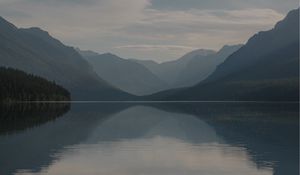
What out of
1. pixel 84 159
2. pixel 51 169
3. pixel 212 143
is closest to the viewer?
pixel 51 169

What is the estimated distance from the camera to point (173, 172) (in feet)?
172

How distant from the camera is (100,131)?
332 ft

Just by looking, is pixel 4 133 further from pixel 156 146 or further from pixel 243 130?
pixel 243 130

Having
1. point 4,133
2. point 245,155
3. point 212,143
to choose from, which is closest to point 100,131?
point 4,133

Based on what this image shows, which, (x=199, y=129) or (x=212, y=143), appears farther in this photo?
(x=199, y=129)

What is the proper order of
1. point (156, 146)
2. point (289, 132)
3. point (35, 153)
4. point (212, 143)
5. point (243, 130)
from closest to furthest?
point (35, 153), point (156, 146), point (212, 143), point (289, 132), point (243, 130)

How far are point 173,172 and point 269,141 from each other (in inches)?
1392

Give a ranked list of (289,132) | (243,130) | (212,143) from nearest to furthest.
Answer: (212,143), (289,132), (243,130)

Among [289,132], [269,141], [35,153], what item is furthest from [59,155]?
[289,132]

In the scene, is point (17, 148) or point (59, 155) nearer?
point (59, 155)

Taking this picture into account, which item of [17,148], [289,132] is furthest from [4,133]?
[289,132]

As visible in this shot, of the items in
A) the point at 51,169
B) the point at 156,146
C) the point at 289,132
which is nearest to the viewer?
the point at 51,169

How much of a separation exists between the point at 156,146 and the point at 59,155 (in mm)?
17115

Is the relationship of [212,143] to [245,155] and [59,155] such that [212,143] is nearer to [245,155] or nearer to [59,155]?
[245,155]
